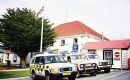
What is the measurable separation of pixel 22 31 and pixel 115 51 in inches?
525

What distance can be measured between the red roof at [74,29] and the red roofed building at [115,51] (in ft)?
21.5

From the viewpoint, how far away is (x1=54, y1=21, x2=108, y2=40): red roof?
139 ft

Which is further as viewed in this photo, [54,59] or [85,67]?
[85,67]

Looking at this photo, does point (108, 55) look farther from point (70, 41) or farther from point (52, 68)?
point (52, 68)

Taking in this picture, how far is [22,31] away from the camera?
117 feet

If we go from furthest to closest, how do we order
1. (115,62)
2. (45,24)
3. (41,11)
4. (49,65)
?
(45,24) < (115,62) < (41,11) < (49,65)

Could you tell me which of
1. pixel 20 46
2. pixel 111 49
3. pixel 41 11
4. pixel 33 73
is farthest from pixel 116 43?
pixel 33 73

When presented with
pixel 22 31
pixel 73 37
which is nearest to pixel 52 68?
pixel 22 31

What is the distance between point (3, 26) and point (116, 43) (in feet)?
54.0

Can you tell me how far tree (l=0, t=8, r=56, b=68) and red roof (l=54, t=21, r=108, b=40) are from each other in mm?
5436

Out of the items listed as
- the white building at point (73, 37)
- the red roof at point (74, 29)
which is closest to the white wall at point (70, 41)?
the white building at point (73, 37)

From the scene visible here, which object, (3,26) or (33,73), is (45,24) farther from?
(33,73)

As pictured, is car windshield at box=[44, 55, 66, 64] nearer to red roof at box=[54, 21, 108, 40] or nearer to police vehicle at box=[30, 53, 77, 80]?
police vehicle at box=[30, 53, 77, 80]

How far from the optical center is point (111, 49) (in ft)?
107
